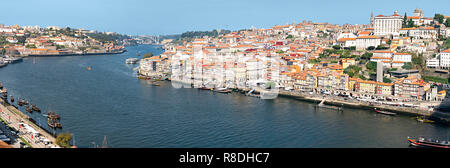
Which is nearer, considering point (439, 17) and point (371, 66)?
point (371, 66)

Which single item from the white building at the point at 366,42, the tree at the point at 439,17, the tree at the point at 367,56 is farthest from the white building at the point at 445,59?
the tree at the point at 439,17

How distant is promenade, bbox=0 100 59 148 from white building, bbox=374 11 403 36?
709 inches

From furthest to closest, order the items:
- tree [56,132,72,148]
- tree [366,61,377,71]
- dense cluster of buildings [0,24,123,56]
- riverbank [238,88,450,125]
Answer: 1. dense cluster of buildings [0,24,123,56]
2. tree [366,61,377,71]
3. riverbank [238,88,450,125]
4. tree [56,132,72,148]

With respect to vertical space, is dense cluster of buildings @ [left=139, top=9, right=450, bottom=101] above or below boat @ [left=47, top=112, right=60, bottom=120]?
above

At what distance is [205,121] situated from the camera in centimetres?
1068

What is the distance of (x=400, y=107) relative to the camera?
12.1 metres

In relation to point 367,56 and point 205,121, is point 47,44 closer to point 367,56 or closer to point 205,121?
point 367,56

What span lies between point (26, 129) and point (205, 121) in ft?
14.4

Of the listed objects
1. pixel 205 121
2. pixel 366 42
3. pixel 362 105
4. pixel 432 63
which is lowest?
pixel 205 121

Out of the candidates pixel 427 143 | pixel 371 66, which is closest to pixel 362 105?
→ pixel 427 143

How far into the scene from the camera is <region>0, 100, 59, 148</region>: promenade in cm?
814

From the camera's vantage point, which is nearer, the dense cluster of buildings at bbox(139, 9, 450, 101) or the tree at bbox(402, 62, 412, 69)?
the dense cluster of buildings at bbox(139, 9, 450, 101)

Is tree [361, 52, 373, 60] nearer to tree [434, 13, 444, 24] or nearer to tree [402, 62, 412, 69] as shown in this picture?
tree [402, 62, 412, 69]

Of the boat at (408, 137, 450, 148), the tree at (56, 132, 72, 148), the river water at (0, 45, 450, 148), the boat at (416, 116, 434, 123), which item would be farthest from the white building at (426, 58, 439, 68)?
the tree at (56, 132, 72, 148)
